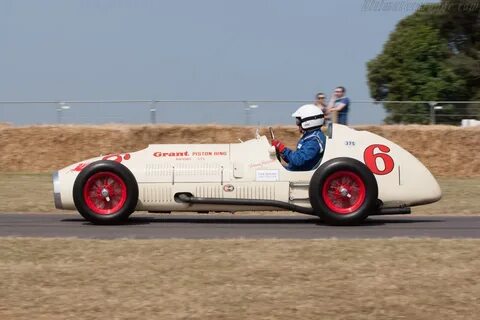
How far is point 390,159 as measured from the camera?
1116 centimetres

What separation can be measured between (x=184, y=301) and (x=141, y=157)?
4.78 meters

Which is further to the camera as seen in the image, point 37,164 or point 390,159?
point 37,164

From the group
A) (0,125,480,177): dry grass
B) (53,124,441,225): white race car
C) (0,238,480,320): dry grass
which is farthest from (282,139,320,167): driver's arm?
(0,125,480,177): dry grass

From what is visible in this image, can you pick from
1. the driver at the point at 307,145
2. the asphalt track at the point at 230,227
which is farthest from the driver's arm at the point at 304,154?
the asphalt track at the point at 230,227

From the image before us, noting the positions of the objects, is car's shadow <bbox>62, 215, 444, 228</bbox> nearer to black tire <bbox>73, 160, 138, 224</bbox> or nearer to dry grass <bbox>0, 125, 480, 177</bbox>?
black tire <bbox>73, 160, 138, 224</bbox>

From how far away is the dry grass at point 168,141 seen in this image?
22531 mm

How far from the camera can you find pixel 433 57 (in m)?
42.8

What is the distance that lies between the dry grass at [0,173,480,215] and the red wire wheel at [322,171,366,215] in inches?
105

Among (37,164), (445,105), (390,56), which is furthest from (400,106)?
(390,56)

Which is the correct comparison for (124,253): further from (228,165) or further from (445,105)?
(445,105)

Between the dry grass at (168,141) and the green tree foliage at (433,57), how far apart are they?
18761 millimetres

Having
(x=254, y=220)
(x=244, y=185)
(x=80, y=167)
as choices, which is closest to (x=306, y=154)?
(x=244, y=185)

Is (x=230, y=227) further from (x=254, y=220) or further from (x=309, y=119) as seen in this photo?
(x=309, y=119)

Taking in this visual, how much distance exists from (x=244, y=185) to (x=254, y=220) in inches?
41.8
